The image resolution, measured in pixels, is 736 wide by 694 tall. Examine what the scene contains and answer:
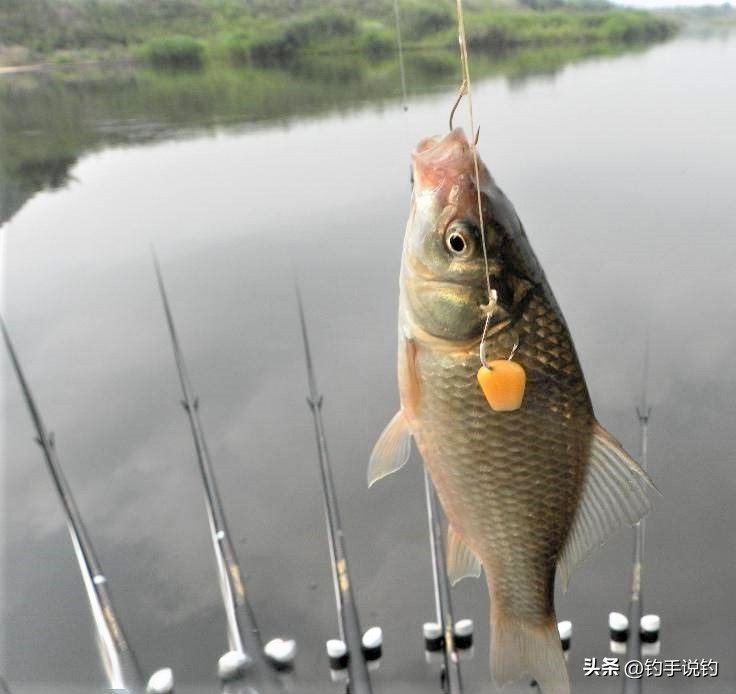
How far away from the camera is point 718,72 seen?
14.1 meters

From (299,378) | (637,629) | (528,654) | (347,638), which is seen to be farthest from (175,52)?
(528,654)

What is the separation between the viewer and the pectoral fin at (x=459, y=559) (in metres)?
1.11

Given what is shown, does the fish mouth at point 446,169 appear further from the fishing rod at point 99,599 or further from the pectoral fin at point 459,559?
the fishing rod at point 99,599

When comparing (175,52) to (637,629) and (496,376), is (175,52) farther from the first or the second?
(496,376)

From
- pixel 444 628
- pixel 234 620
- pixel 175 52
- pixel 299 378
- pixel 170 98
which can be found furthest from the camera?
pixel 175 52

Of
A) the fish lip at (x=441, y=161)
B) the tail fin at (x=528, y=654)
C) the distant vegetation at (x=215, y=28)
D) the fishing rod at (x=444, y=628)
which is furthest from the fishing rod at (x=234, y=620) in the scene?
the distant vegetation at (x=215, y=28)

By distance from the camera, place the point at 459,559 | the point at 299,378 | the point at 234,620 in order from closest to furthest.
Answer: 1. the point at 459,559
2. the point at 234,620
3. the point at 299,378

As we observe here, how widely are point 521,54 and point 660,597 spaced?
71.6ft

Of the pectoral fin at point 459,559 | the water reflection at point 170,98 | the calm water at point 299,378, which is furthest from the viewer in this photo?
the water reflection at point 170,98

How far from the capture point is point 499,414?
0.95 m

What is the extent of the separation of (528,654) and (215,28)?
18.9 m

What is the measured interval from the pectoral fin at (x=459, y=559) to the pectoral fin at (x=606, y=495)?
172 millimetres

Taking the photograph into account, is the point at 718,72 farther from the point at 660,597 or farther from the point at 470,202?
the point at 470,202

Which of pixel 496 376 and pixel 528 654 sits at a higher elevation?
pixel 496 376
